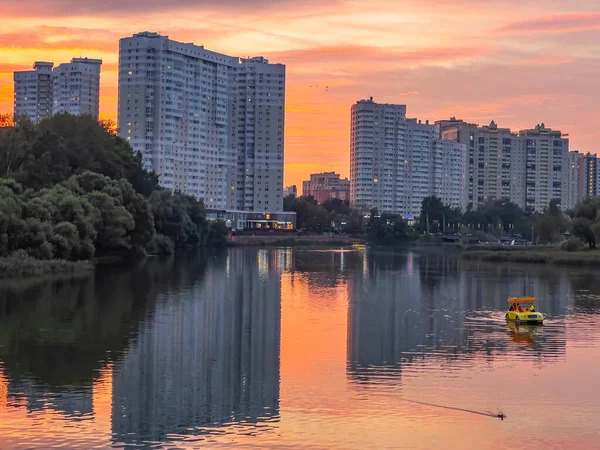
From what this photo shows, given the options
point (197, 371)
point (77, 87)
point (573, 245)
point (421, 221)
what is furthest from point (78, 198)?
point (77, 87)

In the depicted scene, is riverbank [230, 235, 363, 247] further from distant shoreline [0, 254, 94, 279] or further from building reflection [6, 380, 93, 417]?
building reflection [6, 380, 93, 417]

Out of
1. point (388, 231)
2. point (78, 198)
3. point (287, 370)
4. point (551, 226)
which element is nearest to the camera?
point (287, 370)

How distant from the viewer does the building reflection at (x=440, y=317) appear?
94.1ft

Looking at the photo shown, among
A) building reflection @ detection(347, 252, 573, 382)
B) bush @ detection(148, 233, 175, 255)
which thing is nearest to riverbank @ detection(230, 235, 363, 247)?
bush @ detection(148, 233, 175, 255)

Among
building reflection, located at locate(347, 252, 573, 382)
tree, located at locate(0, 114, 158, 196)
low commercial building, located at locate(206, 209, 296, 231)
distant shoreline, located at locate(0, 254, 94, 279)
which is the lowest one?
building reflection, located at locate(347, 252, 573, 382)

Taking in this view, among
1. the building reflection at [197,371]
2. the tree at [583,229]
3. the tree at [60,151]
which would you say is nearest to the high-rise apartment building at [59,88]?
the tree at [60,151]

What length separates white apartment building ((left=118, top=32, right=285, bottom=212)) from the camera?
458ft

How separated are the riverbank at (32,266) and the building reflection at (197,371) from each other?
34.9 ft

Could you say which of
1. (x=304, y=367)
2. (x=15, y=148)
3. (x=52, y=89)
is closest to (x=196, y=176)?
(x=52, y=89)

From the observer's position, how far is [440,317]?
1532 inches

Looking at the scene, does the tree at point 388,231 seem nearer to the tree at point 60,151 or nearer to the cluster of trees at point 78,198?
the cluster of trees at point 78,198

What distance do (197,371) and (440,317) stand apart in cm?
1662

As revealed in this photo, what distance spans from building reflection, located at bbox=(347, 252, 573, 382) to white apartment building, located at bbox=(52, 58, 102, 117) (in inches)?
4621

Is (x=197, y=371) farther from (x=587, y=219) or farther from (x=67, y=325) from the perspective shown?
(x=587, y=219)
